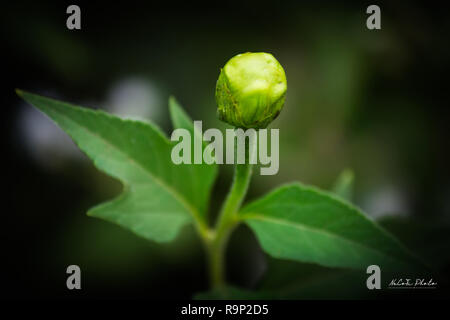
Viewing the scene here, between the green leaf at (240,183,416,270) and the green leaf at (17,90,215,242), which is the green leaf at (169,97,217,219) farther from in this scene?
the green leaf at (240,183,416,270)

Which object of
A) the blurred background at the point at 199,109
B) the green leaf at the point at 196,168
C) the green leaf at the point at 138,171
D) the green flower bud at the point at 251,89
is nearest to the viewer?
the green flower bud at the point at 251,89

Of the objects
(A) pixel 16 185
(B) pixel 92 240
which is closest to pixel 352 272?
(B) pixel 92 240

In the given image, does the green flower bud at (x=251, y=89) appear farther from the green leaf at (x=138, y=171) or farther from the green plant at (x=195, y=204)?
the green leaf at (x=138, y=171)

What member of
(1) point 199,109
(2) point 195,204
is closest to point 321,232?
(2) point 195,204

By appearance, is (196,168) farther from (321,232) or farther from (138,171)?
(321,232)

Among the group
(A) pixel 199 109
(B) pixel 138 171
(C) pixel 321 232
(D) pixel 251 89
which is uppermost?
(A) pixel 199 109

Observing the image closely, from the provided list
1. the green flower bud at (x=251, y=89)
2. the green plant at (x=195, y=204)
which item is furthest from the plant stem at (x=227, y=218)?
the green flower bud at (x=251, y=89)

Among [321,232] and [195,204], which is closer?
[321,232]
